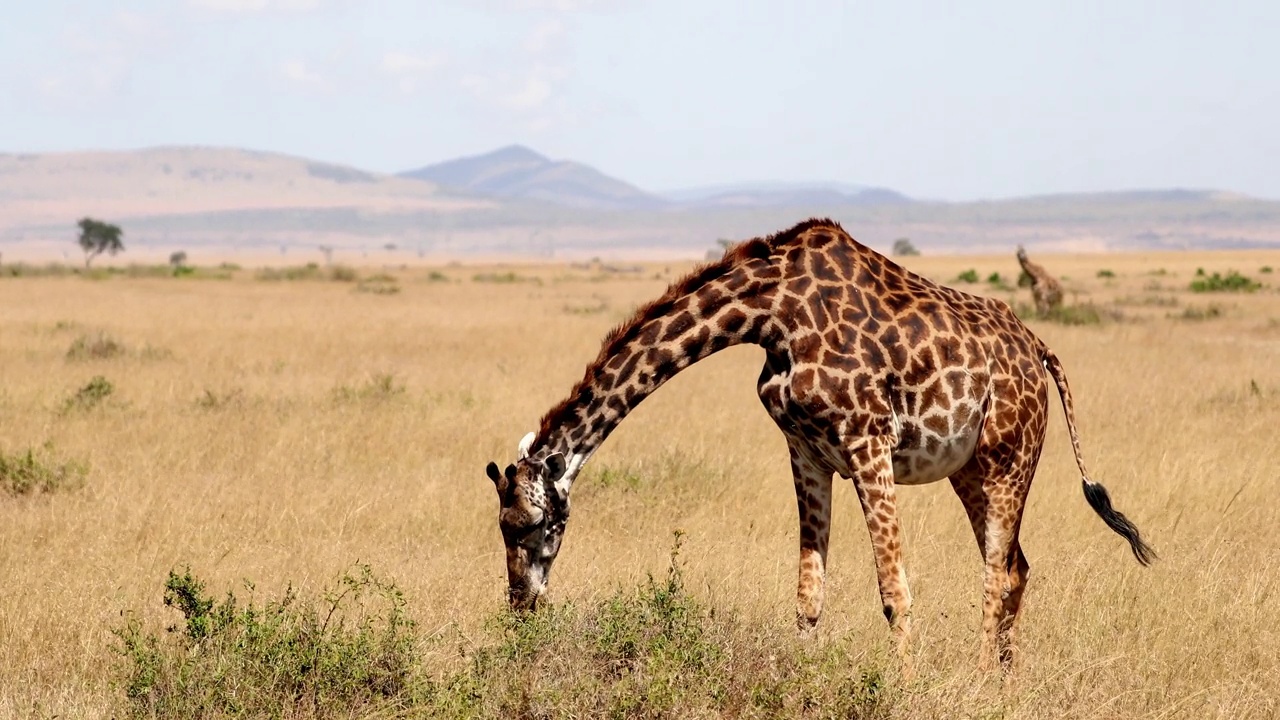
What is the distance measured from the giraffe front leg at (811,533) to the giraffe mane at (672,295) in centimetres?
96

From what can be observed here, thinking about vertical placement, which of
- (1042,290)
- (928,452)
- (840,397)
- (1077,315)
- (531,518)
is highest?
(840,397)

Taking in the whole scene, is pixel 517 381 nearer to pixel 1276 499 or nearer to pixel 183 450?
pixel 183 450

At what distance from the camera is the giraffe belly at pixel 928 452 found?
20.9 feet

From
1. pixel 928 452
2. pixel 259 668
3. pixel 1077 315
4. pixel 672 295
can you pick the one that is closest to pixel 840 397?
pixel 928 452

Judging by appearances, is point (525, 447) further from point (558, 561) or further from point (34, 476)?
point (34, 476)

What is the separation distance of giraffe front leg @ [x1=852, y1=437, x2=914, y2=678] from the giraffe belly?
0.22m

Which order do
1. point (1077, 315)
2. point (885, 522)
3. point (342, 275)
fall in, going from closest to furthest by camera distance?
point (885, 522) < point (1077, 315) < point (342, 275)

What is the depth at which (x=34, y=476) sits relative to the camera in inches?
402

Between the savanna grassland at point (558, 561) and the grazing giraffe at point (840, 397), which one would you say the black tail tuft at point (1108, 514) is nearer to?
the grazing giraffe at point (840, 397)

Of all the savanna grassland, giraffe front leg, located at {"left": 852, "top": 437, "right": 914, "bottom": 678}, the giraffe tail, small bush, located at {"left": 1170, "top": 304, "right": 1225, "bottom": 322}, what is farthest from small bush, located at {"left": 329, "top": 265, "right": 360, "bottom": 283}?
giraffe front leg, located at {"left": 852, "top": 437, "right": 914, "bottom": 678}

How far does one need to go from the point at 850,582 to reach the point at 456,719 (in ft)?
10.6

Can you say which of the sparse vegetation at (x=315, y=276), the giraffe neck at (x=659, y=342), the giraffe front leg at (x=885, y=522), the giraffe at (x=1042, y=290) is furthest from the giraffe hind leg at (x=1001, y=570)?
the sparse vegetation at (x=315, y=276)

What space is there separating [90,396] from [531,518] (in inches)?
402

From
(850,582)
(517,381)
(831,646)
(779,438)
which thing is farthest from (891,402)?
(517,381)
